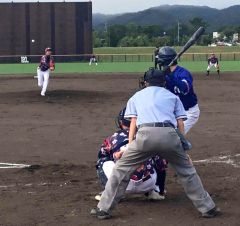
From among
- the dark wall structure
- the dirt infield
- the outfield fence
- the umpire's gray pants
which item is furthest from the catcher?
the dark wall structure

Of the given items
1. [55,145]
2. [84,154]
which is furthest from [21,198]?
[55,145]

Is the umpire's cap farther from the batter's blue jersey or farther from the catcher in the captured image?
the batter's blue jersey

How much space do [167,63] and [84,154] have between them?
12.5ft

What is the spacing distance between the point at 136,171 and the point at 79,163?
300 centimetres

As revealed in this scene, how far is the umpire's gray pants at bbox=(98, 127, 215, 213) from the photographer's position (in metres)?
6.47

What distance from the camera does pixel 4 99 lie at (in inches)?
868

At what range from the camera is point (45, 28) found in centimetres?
6956

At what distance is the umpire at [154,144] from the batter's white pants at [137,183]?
2.01 feet

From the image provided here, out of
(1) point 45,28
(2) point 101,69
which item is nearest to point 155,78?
(2) point 101,69

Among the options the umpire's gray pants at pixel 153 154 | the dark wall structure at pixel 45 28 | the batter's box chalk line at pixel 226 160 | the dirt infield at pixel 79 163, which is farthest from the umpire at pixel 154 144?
the dark wall structure at pixel 45 28

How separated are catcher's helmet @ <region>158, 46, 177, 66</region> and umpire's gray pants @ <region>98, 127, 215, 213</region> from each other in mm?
1452

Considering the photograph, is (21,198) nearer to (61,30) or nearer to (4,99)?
(4,99)

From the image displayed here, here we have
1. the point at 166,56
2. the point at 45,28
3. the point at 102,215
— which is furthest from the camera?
the point at 45,28

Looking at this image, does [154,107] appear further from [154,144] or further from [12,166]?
[12,166]
